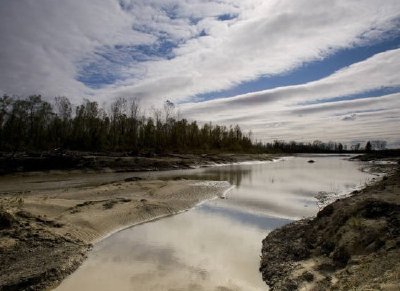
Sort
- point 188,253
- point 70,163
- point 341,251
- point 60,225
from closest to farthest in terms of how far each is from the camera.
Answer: point 341,251
point 188,253
point 60,225
point 70,163

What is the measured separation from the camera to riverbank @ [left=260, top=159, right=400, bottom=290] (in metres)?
7.06

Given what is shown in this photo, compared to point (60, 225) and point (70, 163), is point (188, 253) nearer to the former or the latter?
point (60, 225)

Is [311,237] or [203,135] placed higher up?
[203,135]

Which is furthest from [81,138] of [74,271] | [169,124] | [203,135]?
[74,271]

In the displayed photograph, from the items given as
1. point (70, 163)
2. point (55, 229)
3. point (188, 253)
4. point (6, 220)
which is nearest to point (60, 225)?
point (55, 229)

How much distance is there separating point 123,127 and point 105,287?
8055 cm

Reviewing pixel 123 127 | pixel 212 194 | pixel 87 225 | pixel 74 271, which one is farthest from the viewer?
pixel 123 127

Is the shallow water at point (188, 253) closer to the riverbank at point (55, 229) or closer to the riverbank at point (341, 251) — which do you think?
Result: the riverbank at point (55, 229)

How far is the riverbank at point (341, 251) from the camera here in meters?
7.06

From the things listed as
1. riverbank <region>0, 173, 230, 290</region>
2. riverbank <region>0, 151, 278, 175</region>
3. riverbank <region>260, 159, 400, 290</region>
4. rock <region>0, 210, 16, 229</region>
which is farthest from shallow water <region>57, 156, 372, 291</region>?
riverbank <region>0, 151, 278, 175</region>

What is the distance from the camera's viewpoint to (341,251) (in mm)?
8719

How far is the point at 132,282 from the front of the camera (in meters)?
9.20

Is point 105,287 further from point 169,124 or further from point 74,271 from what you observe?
point 169,124

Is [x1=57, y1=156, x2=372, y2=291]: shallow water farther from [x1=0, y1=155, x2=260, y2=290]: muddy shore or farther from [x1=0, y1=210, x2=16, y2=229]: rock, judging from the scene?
[x1=0, y1=210, x2=16, y2=229]: rock
